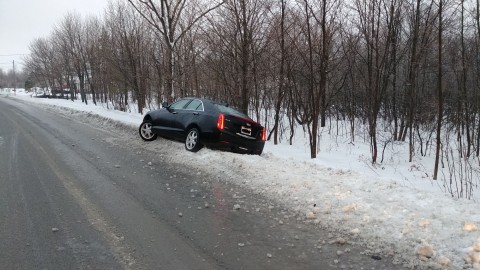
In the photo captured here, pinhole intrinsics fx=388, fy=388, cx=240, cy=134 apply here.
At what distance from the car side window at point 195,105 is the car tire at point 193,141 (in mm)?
663

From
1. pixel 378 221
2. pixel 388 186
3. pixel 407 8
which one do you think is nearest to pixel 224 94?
pixel 407 8

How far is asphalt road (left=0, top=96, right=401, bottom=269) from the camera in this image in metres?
4.00

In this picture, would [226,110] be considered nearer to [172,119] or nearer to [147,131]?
[172,119]

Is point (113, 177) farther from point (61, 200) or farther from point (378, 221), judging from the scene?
point (378, 221)

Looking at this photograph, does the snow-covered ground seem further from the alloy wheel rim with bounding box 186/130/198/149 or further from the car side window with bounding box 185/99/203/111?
the car side window with bounding box 185/99/203/111

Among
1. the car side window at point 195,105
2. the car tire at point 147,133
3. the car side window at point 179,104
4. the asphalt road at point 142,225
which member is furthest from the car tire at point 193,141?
the car tire at point 147,133

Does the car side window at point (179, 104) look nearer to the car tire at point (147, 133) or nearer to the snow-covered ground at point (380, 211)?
the car tire at point (147, 133)

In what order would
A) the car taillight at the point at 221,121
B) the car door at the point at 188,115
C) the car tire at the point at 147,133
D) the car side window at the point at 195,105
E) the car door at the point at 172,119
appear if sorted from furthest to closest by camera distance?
the car tire at the point at 147,133
the car door at the point at 172,119
the car side window at the point at 195,105
the car door at the point at 188,115
the car taillight at the point at 221,121

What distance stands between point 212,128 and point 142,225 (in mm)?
5413

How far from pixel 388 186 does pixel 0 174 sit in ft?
23.1

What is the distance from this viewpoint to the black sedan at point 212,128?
10156 millimetres

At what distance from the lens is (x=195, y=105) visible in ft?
36.8

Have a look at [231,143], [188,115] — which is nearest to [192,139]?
[188,115]

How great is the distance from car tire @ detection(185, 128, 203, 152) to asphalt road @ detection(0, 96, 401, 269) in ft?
5.92
